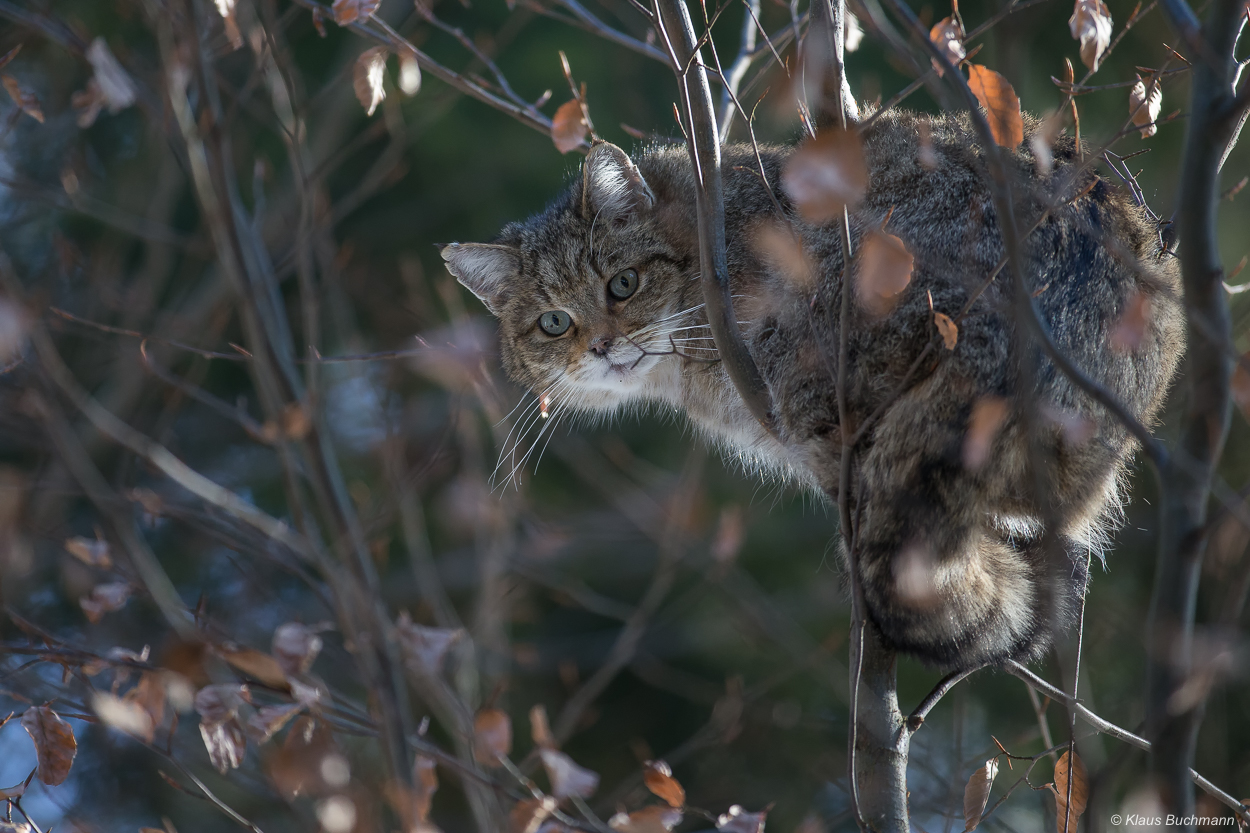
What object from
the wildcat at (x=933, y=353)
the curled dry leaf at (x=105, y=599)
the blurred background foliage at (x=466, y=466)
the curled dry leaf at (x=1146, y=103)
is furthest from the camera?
the blurred background foliage at (x=466, y=466)

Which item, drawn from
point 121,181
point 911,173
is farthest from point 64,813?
point 121,181

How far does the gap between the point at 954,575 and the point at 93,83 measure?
10.2 ft

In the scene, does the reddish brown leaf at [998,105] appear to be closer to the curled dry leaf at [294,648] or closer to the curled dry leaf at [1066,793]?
the curled dry leaf at [1066,793]

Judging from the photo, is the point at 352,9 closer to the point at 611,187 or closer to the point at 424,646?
the point at 611,187

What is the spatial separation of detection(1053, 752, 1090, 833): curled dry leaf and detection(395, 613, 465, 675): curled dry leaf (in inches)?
55.8

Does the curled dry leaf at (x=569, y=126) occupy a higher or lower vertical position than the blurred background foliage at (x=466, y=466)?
higher

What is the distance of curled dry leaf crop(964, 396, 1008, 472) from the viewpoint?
7.22 ft

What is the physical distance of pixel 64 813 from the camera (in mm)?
3102

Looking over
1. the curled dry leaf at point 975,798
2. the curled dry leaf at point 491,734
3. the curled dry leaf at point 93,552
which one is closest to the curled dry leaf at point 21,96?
the curled dry leaf at point 93,552

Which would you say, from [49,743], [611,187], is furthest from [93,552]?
[611,187]

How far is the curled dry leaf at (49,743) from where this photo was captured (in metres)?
2.35

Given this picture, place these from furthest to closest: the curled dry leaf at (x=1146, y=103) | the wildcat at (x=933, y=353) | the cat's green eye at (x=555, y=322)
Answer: the cat's green eye at (x=555, y=322)
the wildcat at (x=933, y=353)
the curled dry leaf at (x=1146, y=103)

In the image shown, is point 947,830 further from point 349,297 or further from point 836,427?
point 349,297

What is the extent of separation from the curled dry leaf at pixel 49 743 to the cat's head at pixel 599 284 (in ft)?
6.74
